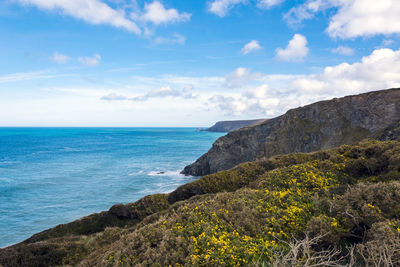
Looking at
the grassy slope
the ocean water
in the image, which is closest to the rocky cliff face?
the ocean water

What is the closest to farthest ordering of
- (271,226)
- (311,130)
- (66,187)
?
(271,226) → (66,187) → (311,130)

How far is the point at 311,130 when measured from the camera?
1897 inches

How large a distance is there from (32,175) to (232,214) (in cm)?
5563

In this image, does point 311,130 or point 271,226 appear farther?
point 311,130

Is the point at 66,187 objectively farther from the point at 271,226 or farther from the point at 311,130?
the point at 311,130

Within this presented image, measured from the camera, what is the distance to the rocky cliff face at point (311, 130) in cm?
4038

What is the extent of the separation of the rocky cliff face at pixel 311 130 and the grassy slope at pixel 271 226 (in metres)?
30.5

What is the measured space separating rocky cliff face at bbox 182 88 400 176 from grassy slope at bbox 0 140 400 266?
30.5 m

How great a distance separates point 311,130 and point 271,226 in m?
45.5

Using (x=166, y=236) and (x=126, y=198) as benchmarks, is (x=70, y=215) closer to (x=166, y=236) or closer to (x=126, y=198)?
(x=126, y=198)

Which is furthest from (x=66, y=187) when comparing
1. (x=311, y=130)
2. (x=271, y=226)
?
(x=311, y=130)

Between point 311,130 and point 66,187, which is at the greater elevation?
point 311,130

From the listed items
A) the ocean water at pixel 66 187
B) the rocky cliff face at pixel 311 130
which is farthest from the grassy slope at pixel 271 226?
the rocky cliff face at pixel 311 130

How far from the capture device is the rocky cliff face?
4038cm
